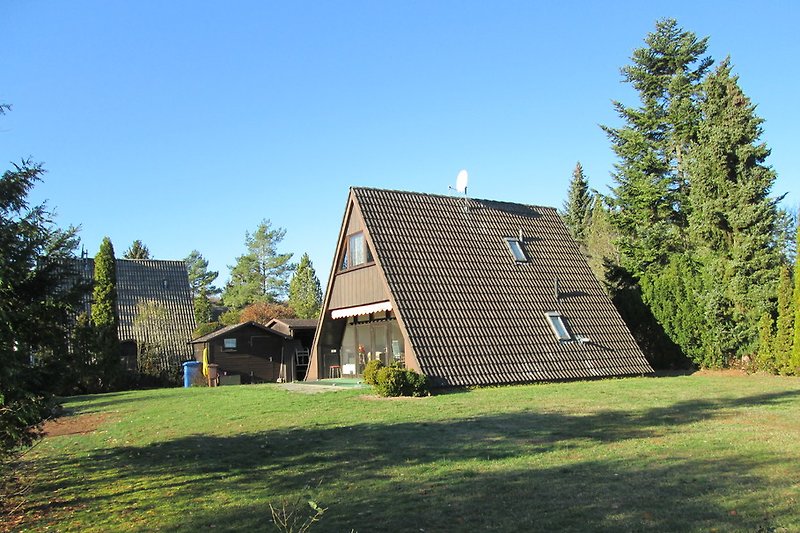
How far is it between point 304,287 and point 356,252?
50.3m

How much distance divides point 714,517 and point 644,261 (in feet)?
90.7

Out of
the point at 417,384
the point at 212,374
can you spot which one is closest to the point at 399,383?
the point at 417,384

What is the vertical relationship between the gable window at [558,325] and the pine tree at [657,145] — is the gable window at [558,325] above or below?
below

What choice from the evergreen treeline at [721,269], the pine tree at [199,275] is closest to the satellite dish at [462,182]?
the evergreen treeline at [721,269]

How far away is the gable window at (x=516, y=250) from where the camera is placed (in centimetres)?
2408

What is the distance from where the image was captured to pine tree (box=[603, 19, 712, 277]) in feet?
106

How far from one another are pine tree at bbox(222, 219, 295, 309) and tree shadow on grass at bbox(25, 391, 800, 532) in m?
68.1

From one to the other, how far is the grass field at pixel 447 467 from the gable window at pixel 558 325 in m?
6.32

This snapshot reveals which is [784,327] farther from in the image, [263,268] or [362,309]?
[263,268]

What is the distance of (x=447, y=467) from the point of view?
852 centimetres

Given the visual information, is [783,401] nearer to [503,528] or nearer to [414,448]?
[414,448]

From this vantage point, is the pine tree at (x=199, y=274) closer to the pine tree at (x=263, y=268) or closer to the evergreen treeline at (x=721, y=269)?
the pine tree at (x=263, y=268)

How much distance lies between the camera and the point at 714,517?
19.2 ft

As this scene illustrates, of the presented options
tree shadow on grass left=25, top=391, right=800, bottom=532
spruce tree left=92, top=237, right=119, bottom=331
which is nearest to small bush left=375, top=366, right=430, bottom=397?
tree shadow on grass left=25, top=391, right=800, bottom=532
